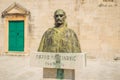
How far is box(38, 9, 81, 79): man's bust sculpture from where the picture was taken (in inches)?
229

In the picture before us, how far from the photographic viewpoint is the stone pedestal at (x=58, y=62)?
5566 mm

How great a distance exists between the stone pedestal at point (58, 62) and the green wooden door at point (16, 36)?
1017 cm

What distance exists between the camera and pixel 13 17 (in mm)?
15961

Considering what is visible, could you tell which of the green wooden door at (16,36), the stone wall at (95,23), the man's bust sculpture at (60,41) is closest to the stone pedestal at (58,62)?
the man's bust sculpture at (60,41)

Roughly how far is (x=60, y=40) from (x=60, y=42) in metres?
0.04

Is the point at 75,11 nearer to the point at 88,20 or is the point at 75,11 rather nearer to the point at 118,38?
the point at 88,20

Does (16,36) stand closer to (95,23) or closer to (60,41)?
(95,23)

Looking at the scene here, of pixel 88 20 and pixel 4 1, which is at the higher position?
pixel 4 1

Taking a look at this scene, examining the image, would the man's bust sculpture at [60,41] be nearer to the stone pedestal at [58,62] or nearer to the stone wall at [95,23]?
the stone pedestal at [58,62]

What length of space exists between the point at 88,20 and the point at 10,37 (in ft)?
14.8

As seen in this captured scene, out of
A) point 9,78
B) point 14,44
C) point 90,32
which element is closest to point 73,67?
point 9,78

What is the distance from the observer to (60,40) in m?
5.86

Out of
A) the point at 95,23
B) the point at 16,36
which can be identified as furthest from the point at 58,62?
the point at 16,36

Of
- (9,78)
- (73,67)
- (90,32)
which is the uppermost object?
(90,32)
